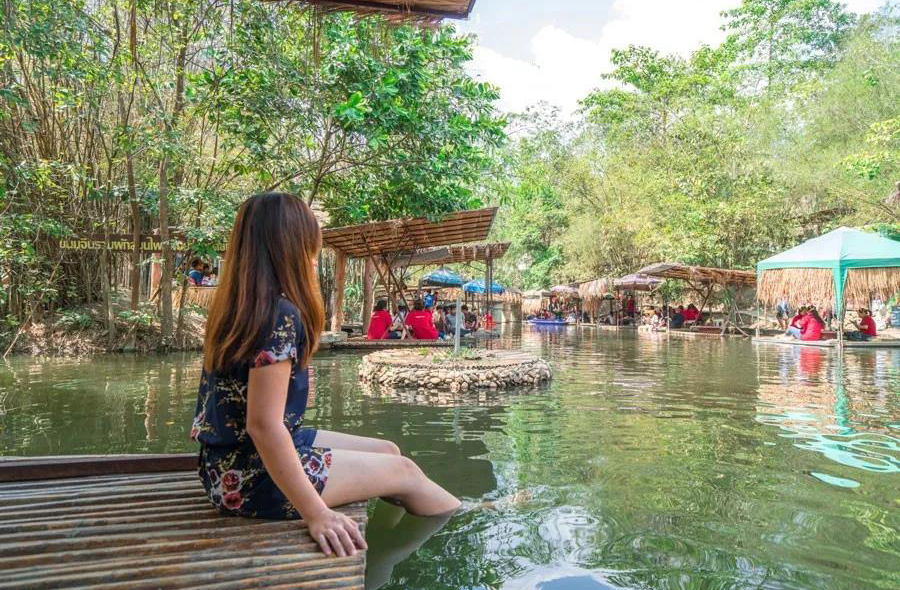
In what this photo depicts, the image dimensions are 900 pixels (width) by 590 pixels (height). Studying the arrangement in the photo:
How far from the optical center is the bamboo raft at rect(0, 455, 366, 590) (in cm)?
158

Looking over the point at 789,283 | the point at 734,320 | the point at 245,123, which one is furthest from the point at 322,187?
the point at 734,320

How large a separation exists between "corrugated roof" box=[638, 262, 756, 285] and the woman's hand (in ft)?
57.6

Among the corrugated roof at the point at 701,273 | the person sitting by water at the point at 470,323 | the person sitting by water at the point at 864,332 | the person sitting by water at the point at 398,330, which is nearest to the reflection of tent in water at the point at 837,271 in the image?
the person sitting by water at the point at 864,332

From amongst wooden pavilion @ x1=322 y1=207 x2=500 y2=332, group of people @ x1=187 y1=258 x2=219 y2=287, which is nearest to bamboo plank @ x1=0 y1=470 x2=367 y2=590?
wooden pavilion @ x1=322 y1=207 x2=500 y2=332

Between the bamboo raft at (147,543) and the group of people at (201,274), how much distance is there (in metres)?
12.6

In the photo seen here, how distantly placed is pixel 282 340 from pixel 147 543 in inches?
29.9

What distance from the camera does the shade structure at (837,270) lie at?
12.9 meters

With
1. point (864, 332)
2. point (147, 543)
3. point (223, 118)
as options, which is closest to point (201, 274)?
point (223, 118)

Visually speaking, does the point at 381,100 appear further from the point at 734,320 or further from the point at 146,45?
the point at 734,320

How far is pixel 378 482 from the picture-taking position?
223cm

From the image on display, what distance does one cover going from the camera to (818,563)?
95.8 inches

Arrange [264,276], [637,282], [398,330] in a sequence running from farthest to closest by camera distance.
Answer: [637,282] → [398,330] → [264,276]

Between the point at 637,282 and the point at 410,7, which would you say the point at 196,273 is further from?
the point at 637,282

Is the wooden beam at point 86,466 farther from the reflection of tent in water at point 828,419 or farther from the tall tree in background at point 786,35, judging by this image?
the tall tree in background at point 786,35
